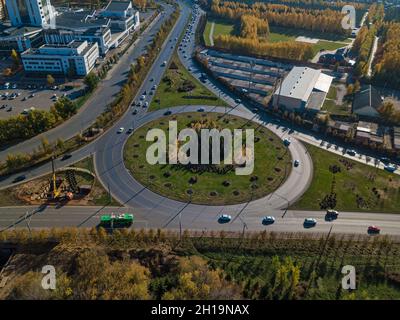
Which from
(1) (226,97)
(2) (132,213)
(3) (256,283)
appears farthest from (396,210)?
(1) (226,97)

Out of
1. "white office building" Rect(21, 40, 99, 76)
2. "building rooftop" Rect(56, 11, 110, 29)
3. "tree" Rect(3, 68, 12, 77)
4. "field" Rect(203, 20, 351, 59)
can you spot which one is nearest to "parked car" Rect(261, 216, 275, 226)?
"white office building" Rect(21, 40, 99, 76)

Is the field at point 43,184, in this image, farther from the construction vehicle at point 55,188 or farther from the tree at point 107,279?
the tree at point 107,279

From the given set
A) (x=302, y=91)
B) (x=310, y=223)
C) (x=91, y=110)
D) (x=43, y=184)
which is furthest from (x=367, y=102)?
(x=43, y=184)

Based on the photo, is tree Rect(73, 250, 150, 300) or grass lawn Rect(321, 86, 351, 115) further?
grass lawn Rect(321, 86, 351, 115)

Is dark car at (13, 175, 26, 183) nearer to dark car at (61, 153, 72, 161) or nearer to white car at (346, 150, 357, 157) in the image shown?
dark car at (61, 153, 72, 161)

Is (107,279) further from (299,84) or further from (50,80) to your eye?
(299,84)

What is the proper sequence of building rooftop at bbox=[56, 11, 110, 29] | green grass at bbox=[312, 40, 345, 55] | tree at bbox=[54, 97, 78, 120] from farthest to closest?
green grass at bbox=[312, 40, 345, 55]
building rooftop at bbox=[56, 11, 110, 29]
tree at bbox=[54, 97, 78, 120]
